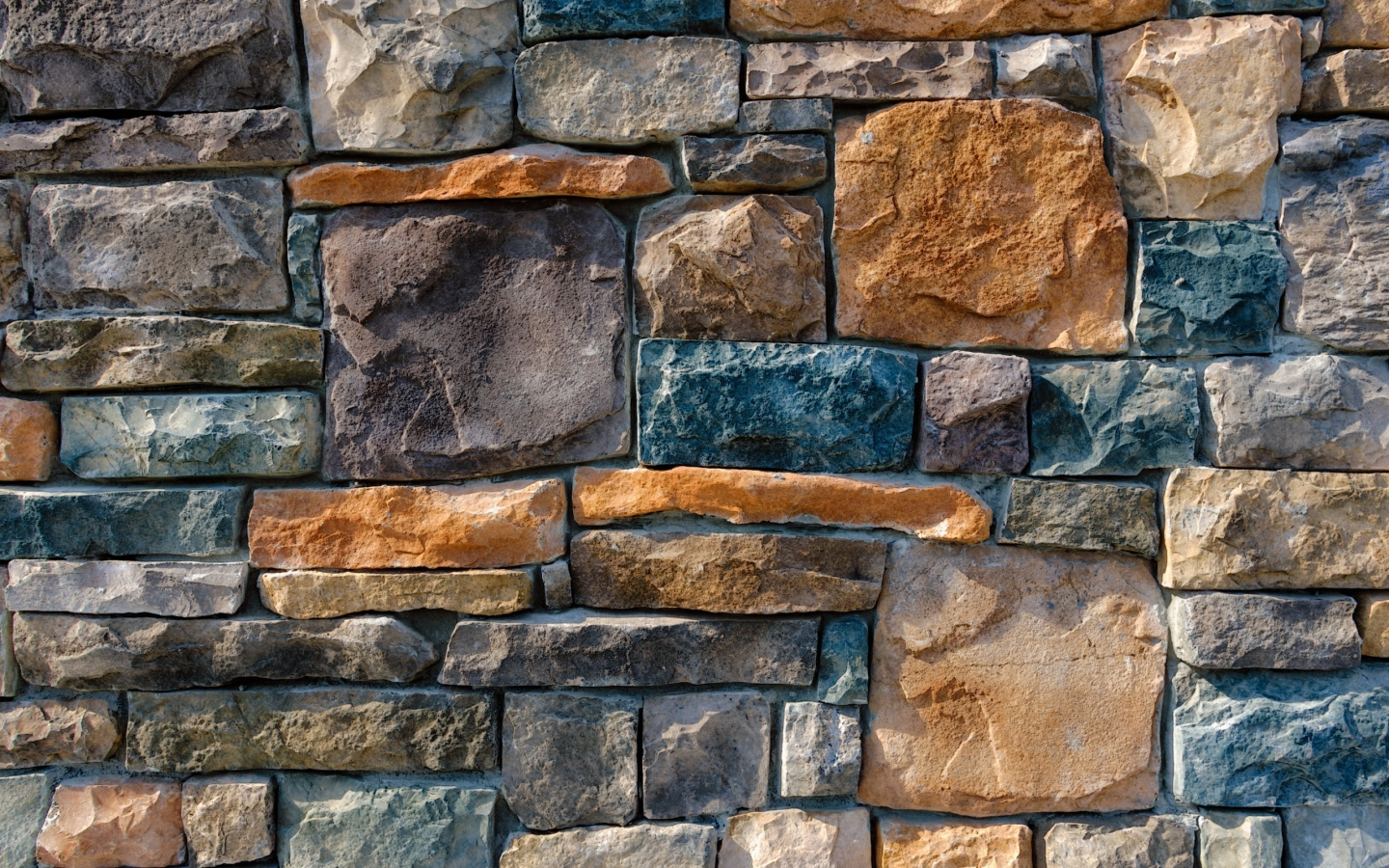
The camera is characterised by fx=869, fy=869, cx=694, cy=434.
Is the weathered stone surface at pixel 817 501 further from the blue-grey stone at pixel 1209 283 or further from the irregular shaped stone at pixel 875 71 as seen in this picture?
the irregular shaped stone at pixel 875 71

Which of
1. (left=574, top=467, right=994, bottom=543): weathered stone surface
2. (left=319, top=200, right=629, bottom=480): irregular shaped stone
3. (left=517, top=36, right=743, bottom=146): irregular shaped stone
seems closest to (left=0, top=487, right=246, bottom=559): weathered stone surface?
(left=319, top=200, right=629, bottom=480): irregular shaped stone

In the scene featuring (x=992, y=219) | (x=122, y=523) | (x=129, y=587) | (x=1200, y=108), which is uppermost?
(x=1200, y=108)

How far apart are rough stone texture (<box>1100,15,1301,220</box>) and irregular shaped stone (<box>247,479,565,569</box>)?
3.85ft

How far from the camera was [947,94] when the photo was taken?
1.50 meters

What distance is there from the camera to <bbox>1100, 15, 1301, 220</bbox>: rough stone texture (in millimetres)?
1468

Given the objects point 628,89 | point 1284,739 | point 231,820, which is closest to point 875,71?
point 628,89

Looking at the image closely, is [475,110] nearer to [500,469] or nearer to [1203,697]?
[500,469]

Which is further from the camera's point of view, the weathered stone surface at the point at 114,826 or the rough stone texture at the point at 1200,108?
the weathered stone surface at the point at 114,826

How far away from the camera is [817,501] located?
151 cm

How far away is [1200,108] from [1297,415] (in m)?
0.55

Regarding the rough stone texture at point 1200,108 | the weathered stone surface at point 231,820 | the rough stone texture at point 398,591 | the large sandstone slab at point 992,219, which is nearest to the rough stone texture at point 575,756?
the rough stone texture at point 398,591

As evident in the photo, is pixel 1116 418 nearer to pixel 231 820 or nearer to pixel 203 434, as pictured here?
pixel 203 434

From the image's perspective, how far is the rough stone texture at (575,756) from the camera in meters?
1.54

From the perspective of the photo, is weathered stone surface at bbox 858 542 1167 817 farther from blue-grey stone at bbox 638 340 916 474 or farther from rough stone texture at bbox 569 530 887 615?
blue-grey stone at bbox 638 340 916 474
